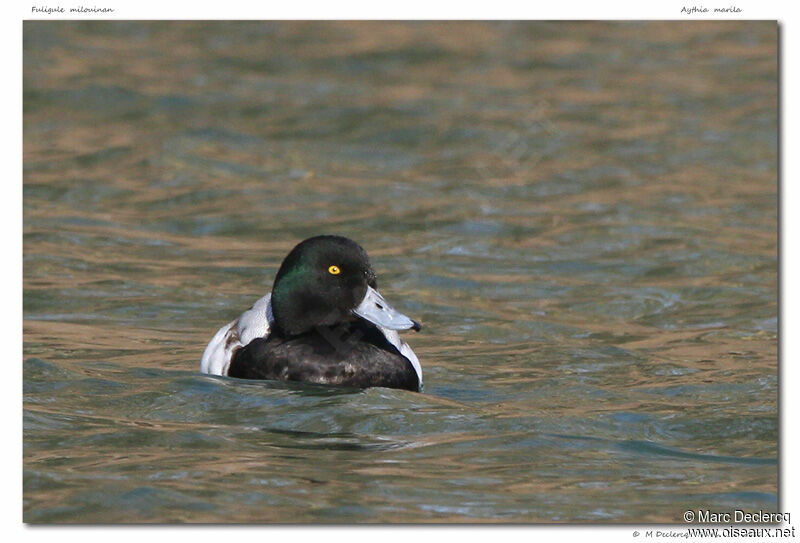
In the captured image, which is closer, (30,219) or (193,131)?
(30,219)

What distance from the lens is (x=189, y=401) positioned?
26.4 ft

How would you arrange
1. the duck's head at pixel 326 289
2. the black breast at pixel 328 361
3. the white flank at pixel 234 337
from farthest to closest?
the white flank at pixel 234 337
the duck's head at pixel 326 289
the black breast at pixel 328 361

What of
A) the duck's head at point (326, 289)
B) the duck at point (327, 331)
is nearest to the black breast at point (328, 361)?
the duck at point (327, 331)

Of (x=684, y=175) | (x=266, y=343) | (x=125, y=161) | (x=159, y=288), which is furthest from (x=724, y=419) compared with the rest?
(x=125, y=161)

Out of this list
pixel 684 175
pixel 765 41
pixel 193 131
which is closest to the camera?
pixel 684 175

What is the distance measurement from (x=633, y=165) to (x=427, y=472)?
811 cm

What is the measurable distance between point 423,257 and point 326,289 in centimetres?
357

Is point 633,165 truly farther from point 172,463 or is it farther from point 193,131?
point 172,463

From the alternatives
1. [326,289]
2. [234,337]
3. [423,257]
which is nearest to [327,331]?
[326,289]

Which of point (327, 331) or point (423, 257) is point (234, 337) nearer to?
point (327, 331)

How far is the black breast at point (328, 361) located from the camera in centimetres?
817

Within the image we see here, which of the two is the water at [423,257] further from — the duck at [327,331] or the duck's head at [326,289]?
the duck's head at [326,289]

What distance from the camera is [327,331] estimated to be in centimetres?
844

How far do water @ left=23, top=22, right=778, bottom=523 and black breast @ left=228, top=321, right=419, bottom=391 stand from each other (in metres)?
0.12
